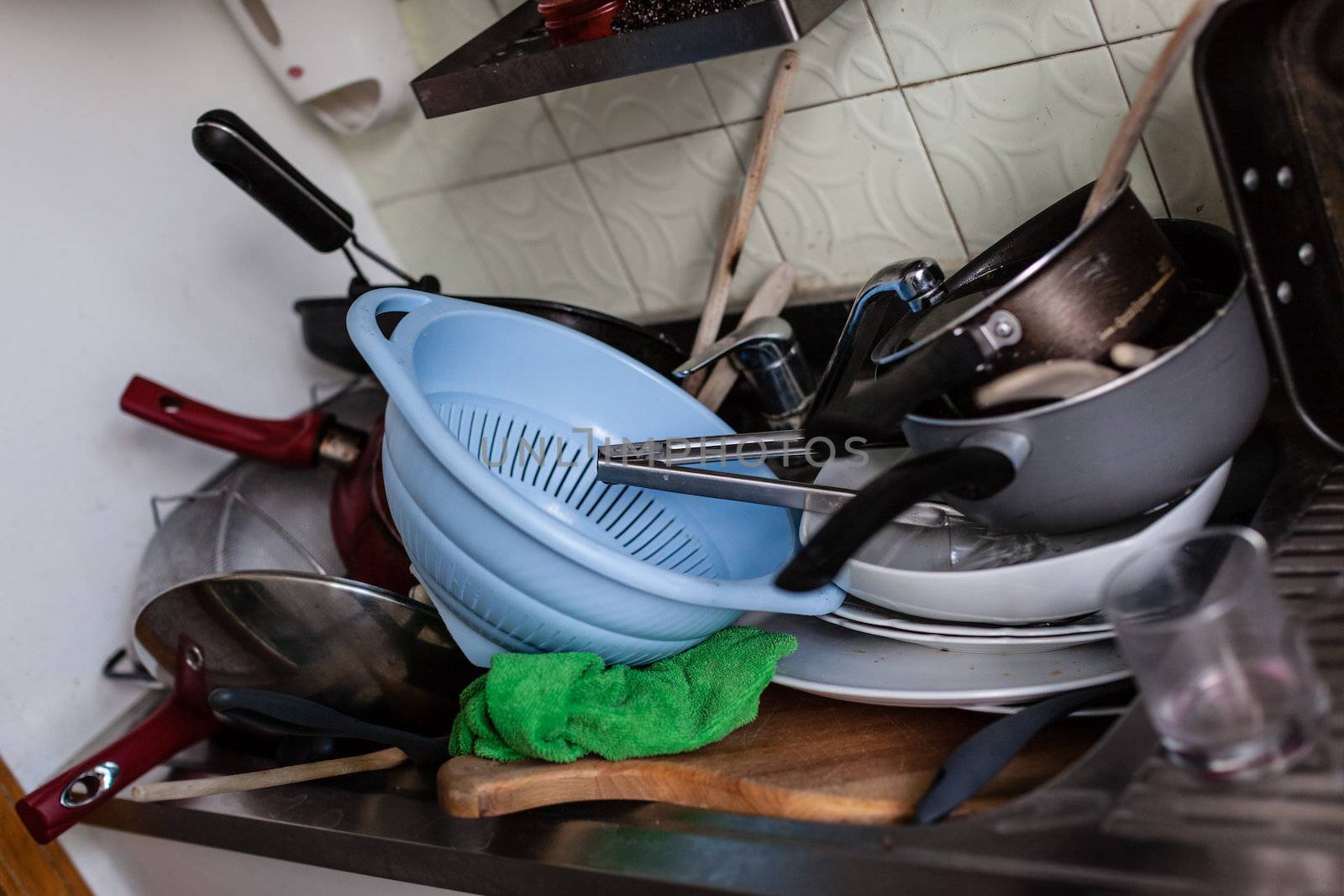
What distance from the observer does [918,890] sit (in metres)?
0.59

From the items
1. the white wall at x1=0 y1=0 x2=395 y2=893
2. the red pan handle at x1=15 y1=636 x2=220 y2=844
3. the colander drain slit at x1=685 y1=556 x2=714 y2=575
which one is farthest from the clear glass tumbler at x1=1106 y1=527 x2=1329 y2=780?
the white wall at x1=0 y1=0 x2=395 y2=893

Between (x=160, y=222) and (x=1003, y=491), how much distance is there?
886mm

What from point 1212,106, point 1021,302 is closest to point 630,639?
point 1021,302

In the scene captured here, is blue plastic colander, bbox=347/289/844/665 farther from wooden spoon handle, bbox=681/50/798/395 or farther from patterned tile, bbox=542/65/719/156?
patterned tile, bbox=542/65/719/156

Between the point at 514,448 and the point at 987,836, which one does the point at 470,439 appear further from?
the point at 987,836

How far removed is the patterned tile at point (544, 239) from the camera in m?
1.17

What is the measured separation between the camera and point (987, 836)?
585mm

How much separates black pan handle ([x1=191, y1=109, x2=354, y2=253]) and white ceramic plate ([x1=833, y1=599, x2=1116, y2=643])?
0.56 meters

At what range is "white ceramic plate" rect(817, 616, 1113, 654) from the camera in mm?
692

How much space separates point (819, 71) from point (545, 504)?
1.39 ft

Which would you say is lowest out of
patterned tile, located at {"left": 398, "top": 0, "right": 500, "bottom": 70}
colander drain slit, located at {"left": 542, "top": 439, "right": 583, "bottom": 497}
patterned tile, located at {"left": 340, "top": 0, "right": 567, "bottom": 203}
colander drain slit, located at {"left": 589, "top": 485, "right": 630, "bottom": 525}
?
colander drain slit, located at {"left": 589, "top": 485, "right": 630, "bottom": 525}

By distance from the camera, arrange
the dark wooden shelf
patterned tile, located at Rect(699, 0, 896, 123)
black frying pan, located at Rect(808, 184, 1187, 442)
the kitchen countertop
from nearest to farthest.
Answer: the kitchen countertop
black frying pan, located at Rect(808, 184, 1187, 442)
the dark wooden shelf
patterned tile, located at Rect(699, 0, 896, 123)

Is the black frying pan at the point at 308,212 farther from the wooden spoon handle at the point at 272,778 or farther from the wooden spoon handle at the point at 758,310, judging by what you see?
the wooden spoon handle at the point at 272,778

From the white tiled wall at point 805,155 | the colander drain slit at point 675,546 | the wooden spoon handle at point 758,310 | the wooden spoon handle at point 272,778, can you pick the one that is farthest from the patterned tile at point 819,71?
the wooden spoon handle at point 272,778
